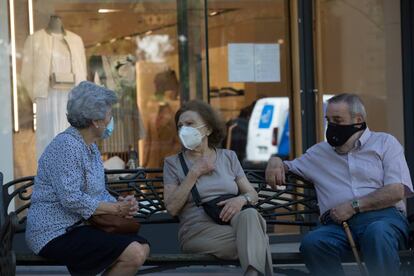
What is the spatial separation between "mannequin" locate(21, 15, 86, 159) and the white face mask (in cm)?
268


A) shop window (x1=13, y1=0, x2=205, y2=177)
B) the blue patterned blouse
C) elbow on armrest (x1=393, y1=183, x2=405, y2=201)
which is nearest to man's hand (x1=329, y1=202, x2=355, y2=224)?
elbow on armrest (x1=393, y1=183, x2=405, y2=201)

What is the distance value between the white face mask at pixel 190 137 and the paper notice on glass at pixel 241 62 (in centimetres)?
293

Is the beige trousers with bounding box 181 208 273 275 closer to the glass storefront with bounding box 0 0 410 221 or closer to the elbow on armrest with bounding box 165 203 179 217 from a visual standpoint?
the elbow on armrest with bounding box 165 203 179 217

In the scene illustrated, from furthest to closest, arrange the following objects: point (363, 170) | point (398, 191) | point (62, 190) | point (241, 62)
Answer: point (241, 62) → point (363, 170) → point (398, 191) → point (62, 190)

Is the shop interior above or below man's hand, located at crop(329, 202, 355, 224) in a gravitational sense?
above

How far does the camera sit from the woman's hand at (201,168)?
19.4ft

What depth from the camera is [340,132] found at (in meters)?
6.04

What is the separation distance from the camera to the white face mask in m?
6.00

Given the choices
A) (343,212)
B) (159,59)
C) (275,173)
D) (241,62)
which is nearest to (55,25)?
(159,59)

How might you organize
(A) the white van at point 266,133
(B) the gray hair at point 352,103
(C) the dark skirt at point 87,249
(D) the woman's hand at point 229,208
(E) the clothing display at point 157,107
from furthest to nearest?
(A) the white van at point 266,133 < (E) the clothing display at point 157,107 < (B) the gray hair at point 352,103 < (D) the woman's hand at point 229,208 < (C) the dark skirt at point 87,249

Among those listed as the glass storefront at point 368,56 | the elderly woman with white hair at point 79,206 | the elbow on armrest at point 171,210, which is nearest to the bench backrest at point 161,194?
the elbow on armrest at point 171,210

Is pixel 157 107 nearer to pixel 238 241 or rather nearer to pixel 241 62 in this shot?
pixel 241 62

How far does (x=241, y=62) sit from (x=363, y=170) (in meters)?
3.06

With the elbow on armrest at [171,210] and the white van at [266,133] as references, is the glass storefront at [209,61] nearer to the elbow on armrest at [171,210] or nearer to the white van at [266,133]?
the white van at [266,133]
